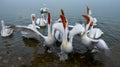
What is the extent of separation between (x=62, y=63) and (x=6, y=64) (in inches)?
98.0

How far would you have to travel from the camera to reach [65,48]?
9219 millimetres

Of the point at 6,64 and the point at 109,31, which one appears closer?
the point at 6,64

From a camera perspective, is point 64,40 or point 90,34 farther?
point 90,34

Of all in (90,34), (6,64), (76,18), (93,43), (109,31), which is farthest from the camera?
(76,18)

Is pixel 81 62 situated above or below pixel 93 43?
below

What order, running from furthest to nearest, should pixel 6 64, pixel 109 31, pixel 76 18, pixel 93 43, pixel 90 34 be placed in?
1. pixel 76 18
2. pixel 109 31
3. pixel 90 34
4. pixel 93 43
5. pixel 6 64

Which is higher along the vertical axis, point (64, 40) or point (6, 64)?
point (64, 40)

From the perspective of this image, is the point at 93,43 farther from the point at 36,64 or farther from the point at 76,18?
the point at 76,18

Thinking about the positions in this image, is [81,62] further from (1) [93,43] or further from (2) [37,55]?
(2) [37,55]

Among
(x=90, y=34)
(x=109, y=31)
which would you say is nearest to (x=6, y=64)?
(x=90, y=34)

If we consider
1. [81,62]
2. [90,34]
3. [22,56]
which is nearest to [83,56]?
[81,62]

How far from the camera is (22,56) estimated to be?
31.8ft

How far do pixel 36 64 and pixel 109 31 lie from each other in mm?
6268

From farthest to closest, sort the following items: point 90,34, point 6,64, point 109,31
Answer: point 109,31 < point 90,34 < point 6,64
